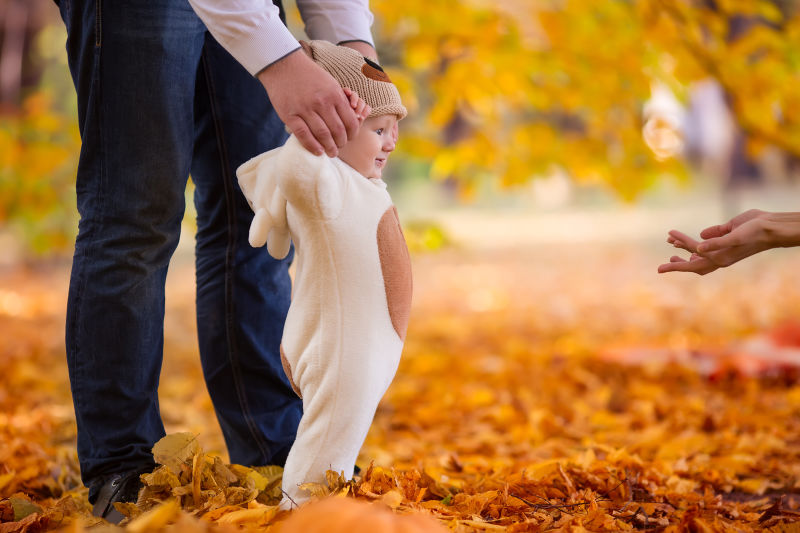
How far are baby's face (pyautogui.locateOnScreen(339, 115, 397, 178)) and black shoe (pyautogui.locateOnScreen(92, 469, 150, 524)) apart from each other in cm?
75

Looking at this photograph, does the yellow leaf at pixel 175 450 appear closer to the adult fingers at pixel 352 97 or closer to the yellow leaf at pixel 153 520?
the yellow leaf at pixel 153 520

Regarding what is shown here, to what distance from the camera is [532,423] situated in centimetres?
261

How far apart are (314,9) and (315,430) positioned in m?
0.91

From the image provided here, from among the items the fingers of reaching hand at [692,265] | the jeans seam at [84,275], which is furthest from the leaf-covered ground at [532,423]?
the fingers of reaching hand at [692,265]

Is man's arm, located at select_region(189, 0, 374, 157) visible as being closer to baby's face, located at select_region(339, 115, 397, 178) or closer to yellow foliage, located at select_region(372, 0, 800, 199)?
baby's face, located at select_region(339, 115, 397, 178)

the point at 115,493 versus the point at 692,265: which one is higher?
the point at 692,265

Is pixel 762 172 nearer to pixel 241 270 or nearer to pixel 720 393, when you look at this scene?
pixel 720 393

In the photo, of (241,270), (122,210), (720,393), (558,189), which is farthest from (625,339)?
(558,189)

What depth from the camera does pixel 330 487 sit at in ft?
4.48

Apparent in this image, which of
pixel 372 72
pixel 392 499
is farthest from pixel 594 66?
pixel 392 499

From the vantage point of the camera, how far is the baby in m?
1.29

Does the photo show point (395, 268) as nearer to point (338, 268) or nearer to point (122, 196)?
point (338, 268)

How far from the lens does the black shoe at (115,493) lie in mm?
1459

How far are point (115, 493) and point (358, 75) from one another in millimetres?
924
